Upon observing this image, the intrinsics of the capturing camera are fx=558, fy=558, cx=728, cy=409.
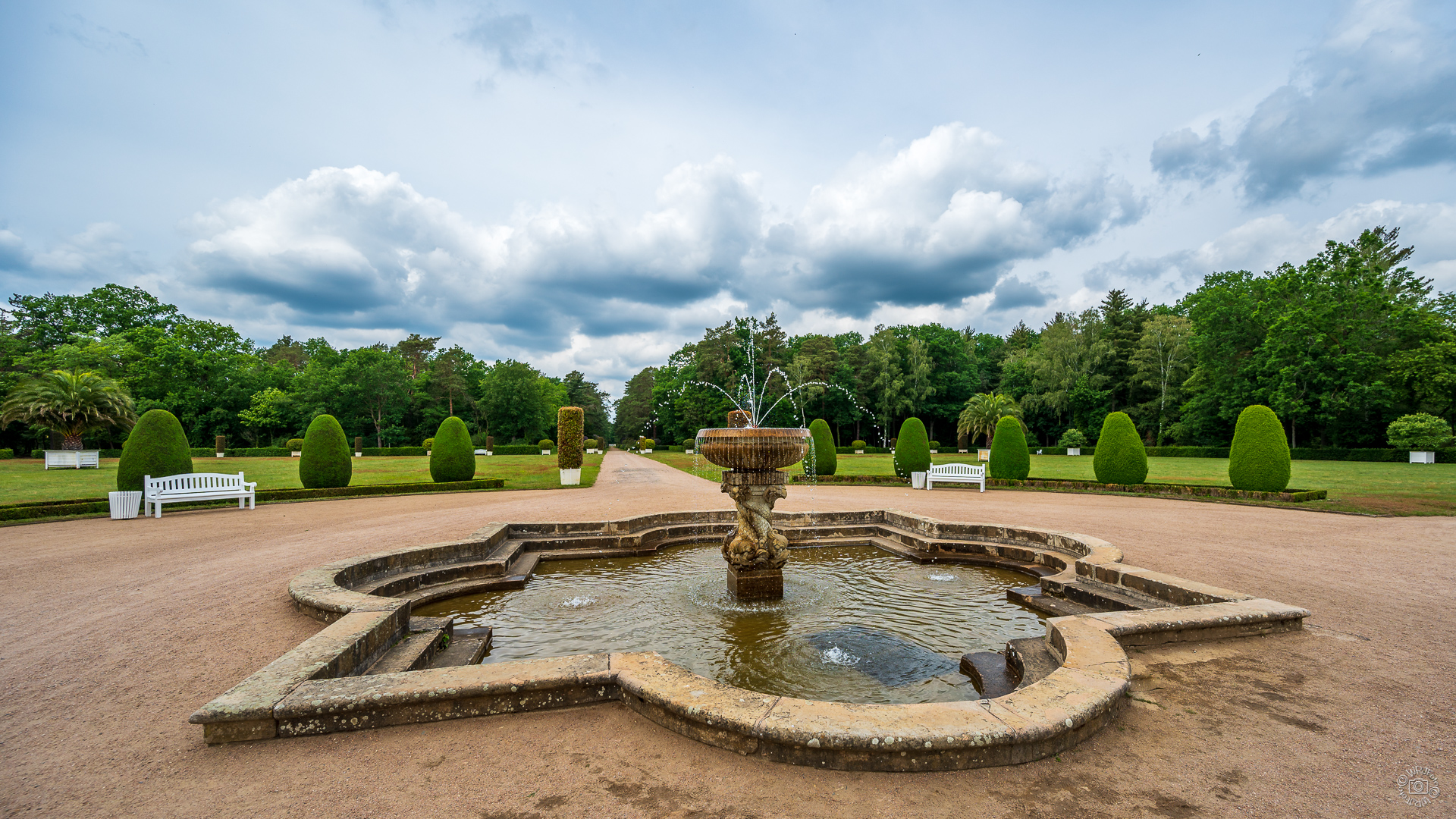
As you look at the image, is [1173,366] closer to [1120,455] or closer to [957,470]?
[1120,455]

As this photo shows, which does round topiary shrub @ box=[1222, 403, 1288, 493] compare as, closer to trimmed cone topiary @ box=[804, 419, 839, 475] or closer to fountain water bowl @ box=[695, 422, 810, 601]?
trimmed cone topiary @ box=[804, 419, 839, 475]

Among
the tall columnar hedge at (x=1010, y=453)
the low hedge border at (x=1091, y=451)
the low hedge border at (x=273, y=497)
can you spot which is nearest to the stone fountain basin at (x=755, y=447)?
the low hedge border at (x=273, y=497)

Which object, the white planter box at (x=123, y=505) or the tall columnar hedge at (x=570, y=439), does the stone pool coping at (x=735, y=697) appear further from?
the tall columnar hedge at (x=570, y=439)

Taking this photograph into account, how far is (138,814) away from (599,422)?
92.0m

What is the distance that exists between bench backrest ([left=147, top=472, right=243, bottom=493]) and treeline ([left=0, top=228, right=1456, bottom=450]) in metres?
15.8

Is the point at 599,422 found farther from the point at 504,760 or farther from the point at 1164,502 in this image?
the point at 504,760

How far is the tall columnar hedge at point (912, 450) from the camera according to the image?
701 inches

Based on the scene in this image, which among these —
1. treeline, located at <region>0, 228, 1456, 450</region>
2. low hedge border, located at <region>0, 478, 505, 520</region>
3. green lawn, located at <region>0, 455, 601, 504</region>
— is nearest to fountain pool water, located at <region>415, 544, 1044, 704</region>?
low hedge border, located at <region>0, 478, 505, 520</region>

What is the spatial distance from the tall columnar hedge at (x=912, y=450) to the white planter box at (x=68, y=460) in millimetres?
34782

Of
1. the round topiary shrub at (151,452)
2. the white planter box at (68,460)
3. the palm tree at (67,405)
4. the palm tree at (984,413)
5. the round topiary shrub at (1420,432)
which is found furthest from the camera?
the palm tree at (984,413)

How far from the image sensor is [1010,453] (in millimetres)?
17281

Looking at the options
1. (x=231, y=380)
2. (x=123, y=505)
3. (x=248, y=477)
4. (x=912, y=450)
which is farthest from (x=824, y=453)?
(x=231, y=380)

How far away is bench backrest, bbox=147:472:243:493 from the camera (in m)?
11.4

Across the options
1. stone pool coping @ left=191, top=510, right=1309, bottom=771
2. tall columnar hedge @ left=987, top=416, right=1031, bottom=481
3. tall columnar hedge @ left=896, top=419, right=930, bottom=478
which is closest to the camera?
stone pool coping @ left=191, top=510, right=1309, bottom=771
